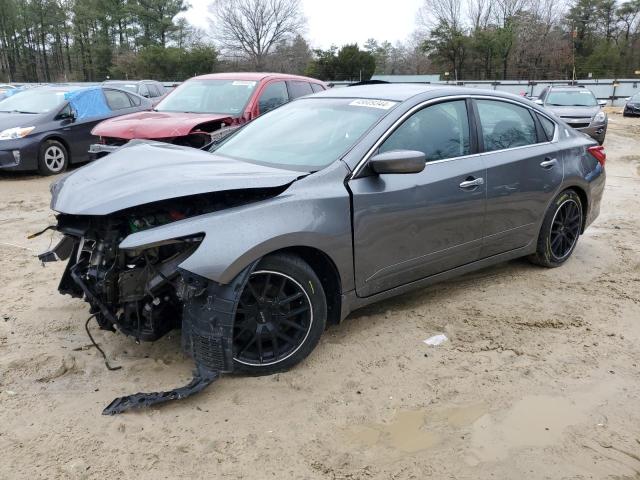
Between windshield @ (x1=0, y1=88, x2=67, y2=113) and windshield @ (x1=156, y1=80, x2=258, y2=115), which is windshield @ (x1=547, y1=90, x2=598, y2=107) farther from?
windshield @ (x1=0, y1=88, x2=67, y2=113)

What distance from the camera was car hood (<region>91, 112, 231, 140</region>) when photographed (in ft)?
22.4

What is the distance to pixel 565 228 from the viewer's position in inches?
204

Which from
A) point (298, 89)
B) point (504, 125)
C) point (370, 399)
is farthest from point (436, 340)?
point (298, 89)

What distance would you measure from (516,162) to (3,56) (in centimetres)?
6146

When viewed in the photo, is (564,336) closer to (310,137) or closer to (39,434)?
(310,137)

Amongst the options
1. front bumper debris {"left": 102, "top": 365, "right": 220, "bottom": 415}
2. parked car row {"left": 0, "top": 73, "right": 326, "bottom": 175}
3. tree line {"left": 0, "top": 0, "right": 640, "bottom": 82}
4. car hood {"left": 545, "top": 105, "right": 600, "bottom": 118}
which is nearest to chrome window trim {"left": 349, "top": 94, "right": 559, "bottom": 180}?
front bumper debris {"left": 102, "top": 365, "right": 220, "bottom": 415}

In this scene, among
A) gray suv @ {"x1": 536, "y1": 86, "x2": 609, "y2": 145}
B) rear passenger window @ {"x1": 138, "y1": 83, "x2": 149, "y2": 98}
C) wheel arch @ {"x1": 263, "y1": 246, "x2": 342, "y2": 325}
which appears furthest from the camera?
rear passenger window @ {"x1": 138, "y1": 83, "x2": 149, "y2": 98}

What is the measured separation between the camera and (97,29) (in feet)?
181

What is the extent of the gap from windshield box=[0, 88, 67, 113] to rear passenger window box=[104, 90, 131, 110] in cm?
81

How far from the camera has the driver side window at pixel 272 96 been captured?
807 centimetres

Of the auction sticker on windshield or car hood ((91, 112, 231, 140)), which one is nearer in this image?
the auction sticker on windshield

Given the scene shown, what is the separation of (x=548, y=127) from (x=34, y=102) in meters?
9.14

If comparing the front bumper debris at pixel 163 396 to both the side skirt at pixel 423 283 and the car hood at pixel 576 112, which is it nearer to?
the side skirt at pixel 423 283

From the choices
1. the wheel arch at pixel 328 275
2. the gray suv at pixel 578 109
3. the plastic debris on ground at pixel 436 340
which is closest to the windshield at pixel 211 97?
the wheel arch at pixel 328 275
